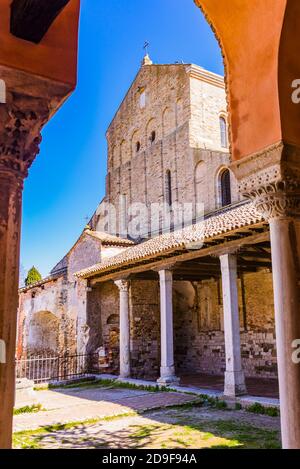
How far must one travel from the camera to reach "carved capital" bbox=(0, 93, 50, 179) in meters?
2.56

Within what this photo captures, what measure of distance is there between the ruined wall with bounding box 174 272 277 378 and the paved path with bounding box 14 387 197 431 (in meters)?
3.94

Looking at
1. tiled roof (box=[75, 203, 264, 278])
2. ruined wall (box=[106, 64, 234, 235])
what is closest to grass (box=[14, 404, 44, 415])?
tiled roof (box=[75, 203, 264, 278])

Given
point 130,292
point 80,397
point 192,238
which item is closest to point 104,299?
point 130,292

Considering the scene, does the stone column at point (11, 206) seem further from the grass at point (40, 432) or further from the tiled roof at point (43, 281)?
the tiled roof at point (43, 281)

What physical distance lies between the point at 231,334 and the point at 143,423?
3.02 meters

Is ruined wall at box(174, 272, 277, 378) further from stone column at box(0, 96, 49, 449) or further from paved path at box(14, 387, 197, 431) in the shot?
stone column at box(0, 96, 49, 449)

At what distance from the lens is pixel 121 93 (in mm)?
25031

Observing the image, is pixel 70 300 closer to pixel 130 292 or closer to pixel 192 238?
pixel 130 292

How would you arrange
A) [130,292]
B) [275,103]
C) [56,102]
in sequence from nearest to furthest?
[56,102]
[275,103]
[130,292]

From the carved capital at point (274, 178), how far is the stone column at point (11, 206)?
182 cm

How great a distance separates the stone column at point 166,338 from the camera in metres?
11.8

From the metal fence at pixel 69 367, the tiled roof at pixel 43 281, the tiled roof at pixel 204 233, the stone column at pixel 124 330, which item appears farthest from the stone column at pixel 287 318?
the tiled roof at pixel 43 281

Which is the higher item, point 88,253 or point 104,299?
point 88,253

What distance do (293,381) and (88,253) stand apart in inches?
588
